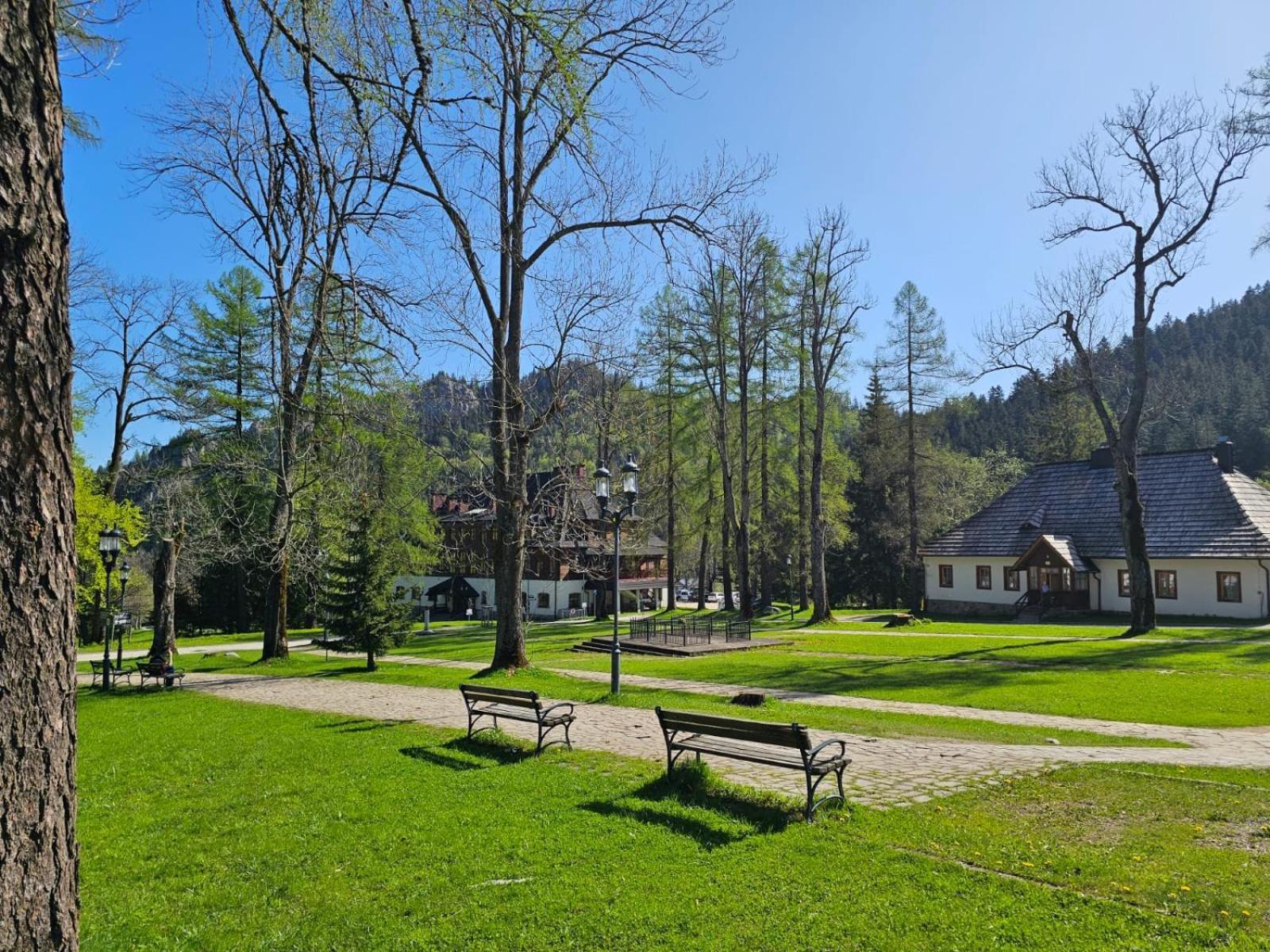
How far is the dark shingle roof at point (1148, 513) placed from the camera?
108 feet

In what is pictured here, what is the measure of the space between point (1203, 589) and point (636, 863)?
35401mm

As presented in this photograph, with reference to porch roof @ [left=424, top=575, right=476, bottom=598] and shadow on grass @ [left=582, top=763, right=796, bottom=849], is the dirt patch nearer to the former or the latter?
shadow on grass @ [left=582, top=763, right=796, bottom=849]

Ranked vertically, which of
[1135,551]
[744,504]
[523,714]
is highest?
[744,504]

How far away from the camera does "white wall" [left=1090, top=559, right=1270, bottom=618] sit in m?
31.5

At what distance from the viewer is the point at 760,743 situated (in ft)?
26.9

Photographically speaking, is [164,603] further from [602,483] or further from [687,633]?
[687,633]

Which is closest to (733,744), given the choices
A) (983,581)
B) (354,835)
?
(354,835)

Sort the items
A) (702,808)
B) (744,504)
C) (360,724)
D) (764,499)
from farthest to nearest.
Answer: (764,499)
(744,504)
(360,724)
(702,808)

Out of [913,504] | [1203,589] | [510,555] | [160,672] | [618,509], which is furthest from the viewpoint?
[913,504]

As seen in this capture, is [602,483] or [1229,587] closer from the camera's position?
[602,483]

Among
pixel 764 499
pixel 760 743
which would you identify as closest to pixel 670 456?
pixel 764 499

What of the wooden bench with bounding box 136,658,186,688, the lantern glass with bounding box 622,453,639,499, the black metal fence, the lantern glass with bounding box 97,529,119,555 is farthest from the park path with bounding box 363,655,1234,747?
the lantern glass with bounding box 97,529,119,555

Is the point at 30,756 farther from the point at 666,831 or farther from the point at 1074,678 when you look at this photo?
the point at 1074,678

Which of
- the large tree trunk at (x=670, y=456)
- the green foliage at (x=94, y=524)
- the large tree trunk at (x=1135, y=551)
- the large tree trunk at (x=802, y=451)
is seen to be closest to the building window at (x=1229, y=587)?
the large tree trunk at (x=1135, y=551)
